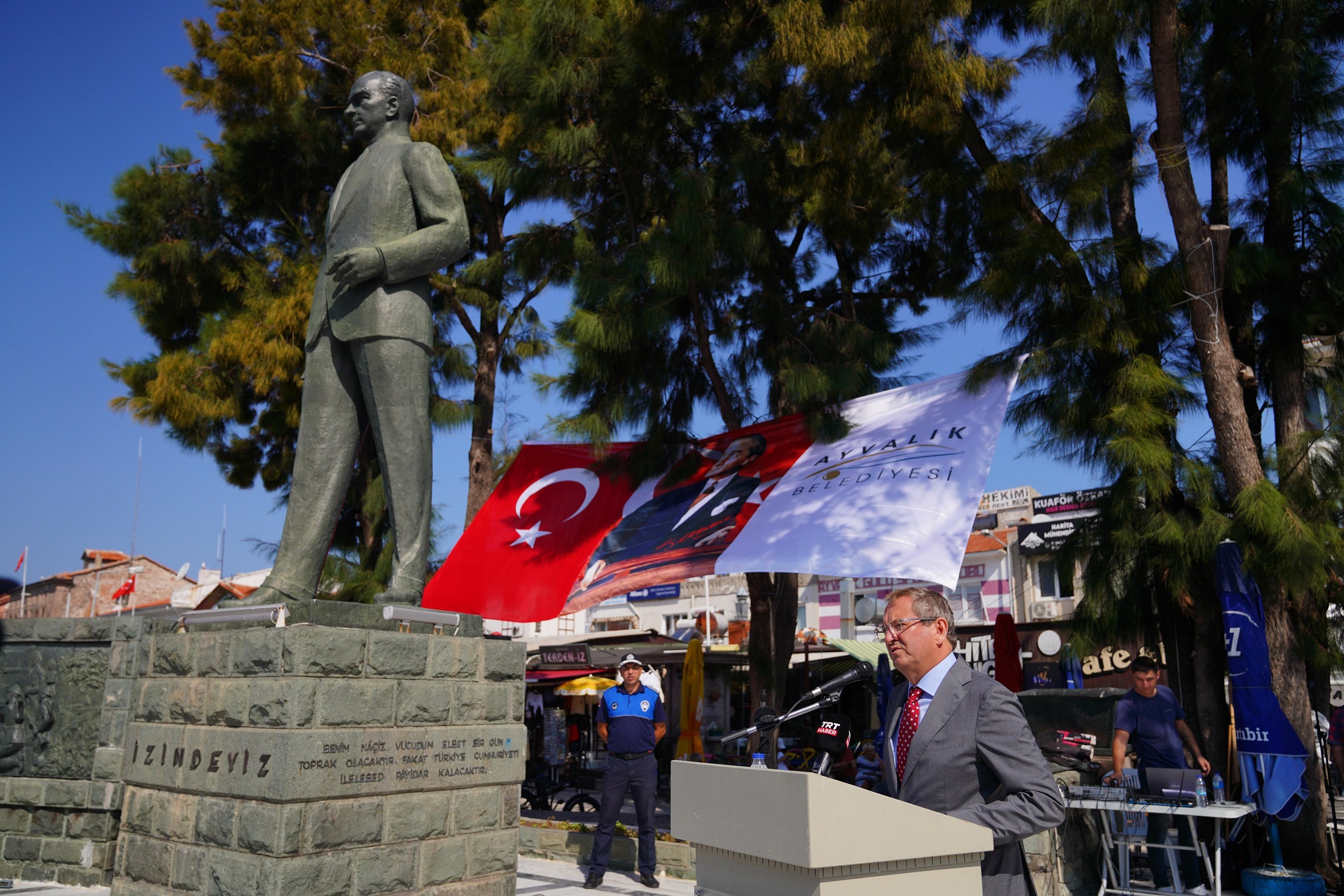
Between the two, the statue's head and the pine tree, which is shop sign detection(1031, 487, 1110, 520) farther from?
the statue's head

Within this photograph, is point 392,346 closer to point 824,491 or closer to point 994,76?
point 824,491

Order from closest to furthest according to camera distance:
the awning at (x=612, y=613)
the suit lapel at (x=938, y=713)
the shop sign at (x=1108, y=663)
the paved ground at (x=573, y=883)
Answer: the suit lapel at (x=938, y=713)
the paved ground at (x=573, y=883)
the shop sign at (x=1108, y=663)
the awning at (x=612, y=613)

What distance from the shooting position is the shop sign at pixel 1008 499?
3475 centimetres

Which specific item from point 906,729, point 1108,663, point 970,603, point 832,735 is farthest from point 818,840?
point 970,603

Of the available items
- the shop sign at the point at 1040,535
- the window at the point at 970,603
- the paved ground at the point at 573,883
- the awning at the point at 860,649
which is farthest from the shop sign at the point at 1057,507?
the paved ground at the point at 573,883

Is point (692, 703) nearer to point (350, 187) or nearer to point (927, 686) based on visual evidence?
point (350, 187)

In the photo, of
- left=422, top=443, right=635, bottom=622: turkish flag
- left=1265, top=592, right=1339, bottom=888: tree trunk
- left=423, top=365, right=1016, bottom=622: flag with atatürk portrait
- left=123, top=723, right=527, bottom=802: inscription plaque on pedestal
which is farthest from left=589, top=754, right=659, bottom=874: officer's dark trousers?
left=1265, top=592, right=1339, bottom=888: tree trunk

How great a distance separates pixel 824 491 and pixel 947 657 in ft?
17.1

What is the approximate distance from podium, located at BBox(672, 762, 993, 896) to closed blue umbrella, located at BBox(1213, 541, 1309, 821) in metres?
5.53

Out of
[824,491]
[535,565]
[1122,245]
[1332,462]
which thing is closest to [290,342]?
[535,565]

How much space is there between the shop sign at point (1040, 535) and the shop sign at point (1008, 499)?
483 cm

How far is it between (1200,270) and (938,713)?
6.29 metres

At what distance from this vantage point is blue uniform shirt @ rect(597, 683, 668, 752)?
712cm

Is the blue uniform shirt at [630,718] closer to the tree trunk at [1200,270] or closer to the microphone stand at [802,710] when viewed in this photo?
the microphone stand at [802,710]
